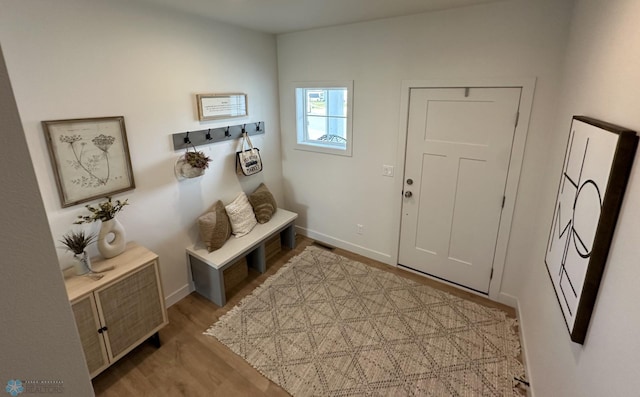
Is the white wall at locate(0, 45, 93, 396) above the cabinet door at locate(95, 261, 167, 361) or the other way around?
above

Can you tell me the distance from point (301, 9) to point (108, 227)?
220 cm

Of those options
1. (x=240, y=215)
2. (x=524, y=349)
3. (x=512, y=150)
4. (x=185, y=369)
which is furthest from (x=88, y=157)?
(x=524, y=349)

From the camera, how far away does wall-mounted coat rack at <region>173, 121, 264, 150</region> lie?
2.64m

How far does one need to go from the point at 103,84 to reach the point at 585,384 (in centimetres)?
307

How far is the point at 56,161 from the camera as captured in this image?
192cm

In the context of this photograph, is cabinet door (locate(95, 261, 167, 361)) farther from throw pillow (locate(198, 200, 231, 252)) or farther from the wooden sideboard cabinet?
throw pillow (locate(198, 200, 231, 252))

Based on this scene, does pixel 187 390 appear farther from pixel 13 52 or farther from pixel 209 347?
pixel 13 52

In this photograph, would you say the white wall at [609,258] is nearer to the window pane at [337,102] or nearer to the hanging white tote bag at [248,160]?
the window pane at [337,102]

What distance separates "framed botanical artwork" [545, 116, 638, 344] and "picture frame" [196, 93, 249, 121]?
269 centimetres

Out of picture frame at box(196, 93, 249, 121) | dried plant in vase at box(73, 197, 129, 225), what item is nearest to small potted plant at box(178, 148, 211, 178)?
picture frame at box(196, 93, 249, 121)

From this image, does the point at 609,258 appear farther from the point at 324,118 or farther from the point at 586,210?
the point at 324,118

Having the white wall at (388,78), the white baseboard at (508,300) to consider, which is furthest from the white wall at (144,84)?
the white baseboard at (508,300)

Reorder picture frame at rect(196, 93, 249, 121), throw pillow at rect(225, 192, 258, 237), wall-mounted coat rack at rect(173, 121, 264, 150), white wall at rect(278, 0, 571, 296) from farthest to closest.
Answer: throw pillow at rect(225, 192, 258, 237) → picture frame at rect(196, 93, 249, 121) → wall-mounted coat rack at rect(173, 121, 264, 150) → white wall at rect(278, 0, 571, 296)

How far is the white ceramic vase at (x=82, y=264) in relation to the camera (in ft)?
6.53
